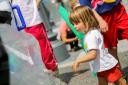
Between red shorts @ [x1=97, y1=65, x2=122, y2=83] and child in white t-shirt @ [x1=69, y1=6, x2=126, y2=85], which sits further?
red shorts @ [x1=97, y1=65, x2=122, y2=83]

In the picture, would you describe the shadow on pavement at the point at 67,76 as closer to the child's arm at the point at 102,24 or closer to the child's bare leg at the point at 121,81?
→ the child's bare leg at the point at 121,81

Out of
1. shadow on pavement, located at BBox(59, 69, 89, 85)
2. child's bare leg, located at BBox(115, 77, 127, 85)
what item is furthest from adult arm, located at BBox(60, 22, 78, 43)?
shadow on pavement, located at BBox(59, 69, 89, 85)

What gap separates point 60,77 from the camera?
251 inches

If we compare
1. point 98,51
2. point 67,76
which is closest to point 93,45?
point 98,51

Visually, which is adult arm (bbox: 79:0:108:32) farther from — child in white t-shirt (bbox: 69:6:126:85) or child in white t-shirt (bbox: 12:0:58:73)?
child in white t-shirt (bbox: 12:0:58:73)

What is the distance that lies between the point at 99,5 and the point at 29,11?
1.06 metres

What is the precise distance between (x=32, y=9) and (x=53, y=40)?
1.55 metres

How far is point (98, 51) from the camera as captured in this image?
15.0ft

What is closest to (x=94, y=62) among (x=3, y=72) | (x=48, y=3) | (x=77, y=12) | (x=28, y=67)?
(x=77, y=12)

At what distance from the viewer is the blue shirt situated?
4.99 meters

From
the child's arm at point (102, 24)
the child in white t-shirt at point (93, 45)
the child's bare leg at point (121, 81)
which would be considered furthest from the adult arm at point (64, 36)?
the child's bare leg at point (121, 81)

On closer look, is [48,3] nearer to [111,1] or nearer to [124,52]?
[124,52]

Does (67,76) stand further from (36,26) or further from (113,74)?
(113,74)

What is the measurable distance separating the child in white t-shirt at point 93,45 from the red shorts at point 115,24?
1.54ft
